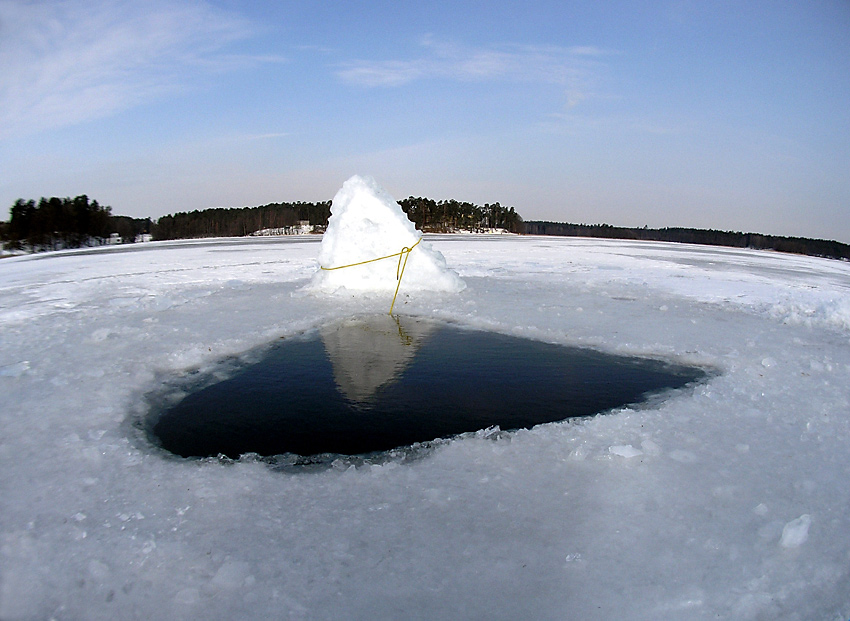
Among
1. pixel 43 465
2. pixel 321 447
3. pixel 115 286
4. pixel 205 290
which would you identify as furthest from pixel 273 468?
pixel 115 286

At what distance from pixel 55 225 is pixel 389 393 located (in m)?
63.6

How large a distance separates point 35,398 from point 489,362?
14.3ft

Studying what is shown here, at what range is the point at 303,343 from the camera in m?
6.94

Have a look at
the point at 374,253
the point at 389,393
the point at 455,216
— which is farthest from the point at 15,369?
the point at 455,216

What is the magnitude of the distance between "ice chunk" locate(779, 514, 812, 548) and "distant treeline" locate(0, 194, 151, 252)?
6630cm

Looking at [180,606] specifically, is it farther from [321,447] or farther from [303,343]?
[303,343]

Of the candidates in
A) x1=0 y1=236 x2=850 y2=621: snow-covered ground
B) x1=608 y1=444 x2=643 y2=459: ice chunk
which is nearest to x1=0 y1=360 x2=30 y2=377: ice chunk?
x1=0 y1=236 x2=850 y2=621: snow-covered ground

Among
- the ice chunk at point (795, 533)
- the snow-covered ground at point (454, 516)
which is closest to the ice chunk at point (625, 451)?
the snow-covered ground at point (454, 516)

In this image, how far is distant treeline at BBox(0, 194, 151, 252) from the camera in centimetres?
5481

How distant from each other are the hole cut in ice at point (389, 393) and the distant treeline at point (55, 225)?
61273mm

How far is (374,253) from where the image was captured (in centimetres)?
1048

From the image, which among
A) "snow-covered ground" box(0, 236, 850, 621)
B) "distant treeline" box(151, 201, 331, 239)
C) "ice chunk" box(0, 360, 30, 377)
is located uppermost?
"distant treeline" box(151, 201, 331, 239)

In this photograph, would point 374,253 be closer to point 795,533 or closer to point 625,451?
point 625,451

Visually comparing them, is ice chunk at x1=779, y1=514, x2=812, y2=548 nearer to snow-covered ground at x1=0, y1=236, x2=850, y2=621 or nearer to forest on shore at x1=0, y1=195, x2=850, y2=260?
snow-covered ground at x1=0, y1=236, x2=850, y2=621
